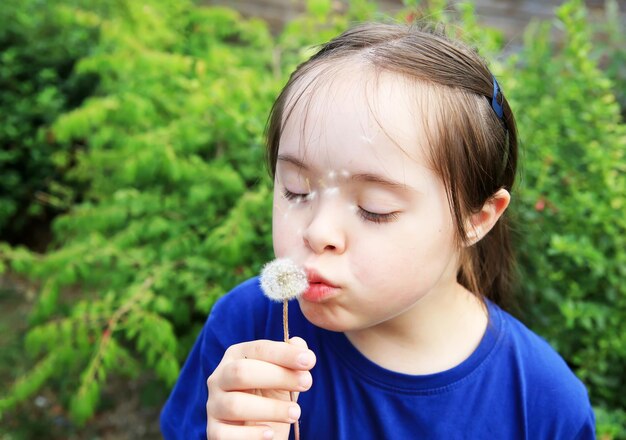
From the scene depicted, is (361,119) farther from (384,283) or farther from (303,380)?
(303,380)

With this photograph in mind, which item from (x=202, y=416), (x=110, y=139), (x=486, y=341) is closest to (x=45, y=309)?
(x=110, y=139)

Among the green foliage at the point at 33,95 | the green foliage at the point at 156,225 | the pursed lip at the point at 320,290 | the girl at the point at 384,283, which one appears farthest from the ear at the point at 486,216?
the green foliage at the point at 33,95

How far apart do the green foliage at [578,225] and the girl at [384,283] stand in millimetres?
767

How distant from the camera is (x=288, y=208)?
122 centimetres

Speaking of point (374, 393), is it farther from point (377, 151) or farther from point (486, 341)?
point (377, 151)

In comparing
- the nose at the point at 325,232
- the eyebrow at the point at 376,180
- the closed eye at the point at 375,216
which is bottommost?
the nose at the point at 325,232

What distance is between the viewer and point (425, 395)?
4.54 ft

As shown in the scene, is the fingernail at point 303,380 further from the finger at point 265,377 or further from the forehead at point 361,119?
the forehead at point 361,119

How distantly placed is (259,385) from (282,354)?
0.07 m

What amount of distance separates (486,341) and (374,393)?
307 mm

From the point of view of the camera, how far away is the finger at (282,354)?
1.05 metres

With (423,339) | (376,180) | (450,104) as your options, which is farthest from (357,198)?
(423,339)

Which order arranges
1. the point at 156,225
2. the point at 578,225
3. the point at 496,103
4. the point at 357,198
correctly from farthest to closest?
the point at 156,225 < the point at 578,225 < the point at 496,103 < the point at 357,198

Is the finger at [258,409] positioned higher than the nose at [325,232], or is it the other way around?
the nose at [325,232]
